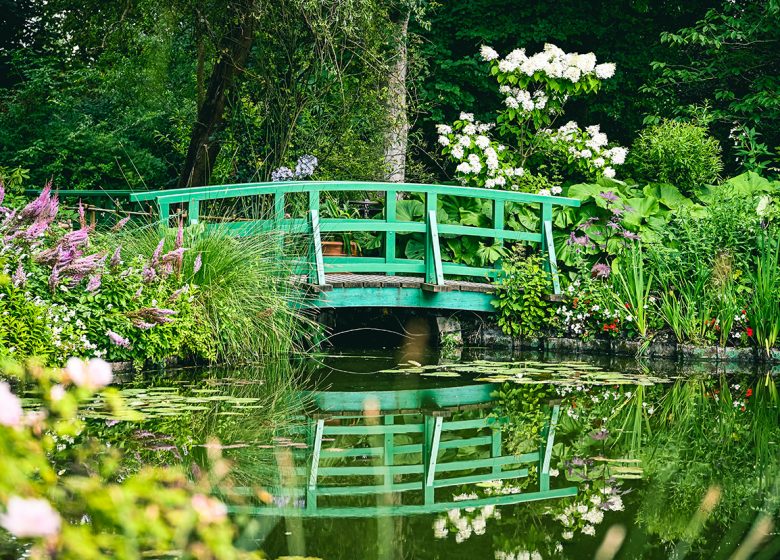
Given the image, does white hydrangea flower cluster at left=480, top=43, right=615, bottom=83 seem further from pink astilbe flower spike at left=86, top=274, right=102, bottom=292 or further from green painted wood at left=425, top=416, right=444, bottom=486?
green painted wood at left=425, top=416, right=444, bottom=486

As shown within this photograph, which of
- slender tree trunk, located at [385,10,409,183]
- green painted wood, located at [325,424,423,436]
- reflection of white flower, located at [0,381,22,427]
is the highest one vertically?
slender tree trunk, located at [385,10,409,183]

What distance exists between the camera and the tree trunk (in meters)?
11.3

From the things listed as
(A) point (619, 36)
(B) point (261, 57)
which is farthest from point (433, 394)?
(A) point (619, 36)

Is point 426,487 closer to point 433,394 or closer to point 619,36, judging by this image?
point 433,394

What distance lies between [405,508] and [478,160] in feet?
25.8

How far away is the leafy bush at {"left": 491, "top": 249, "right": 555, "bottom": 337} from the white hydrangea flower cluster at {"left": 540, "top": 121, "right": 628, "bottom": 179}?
2332 mm

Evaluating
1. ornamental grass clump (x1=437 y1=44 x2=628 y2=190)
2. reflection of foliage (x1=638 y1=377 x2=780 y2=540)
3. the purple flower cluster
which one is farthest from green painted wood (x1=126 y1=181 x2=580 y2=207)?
reflection of foliage (x1=638 y1=377 x2=780 y2=540)

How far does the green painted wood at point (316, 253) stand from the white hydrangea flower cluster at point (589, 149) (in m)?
4.09

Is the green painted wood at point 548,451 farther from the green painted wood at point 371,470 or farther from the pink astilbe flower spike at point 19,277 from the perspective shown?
the pink astilbe flower spike at point 19,277

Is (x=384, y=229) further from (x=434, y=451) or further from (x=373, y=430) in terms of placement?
(x=434, y=451)

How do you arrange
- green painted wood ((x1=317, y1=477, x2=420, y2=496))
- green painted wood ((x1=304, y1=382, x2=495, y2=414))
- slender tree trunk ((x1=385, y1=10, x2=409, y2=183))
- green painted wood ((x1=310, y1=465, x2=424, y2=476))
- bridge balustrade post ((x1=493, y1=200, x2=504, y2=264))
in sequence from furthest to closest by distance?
slender tree trunk ((x1=385, y1=10, x2=409, y2=183)) < bridge balustrade post ((x1=493, y1=200, x2=504, y2=264)) < green painted wood ((x1=304, y1=382, x2=495, y2=414)) < green painted wood ((x1=310, y1=465, x2=424, y2=476)) < green painted wood ((x1=317, y1=477, x2=420, y2=496))

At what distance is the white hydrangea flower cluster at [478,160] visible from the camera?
11195 millimetres

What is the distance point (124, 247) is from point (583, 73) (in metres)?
6.54

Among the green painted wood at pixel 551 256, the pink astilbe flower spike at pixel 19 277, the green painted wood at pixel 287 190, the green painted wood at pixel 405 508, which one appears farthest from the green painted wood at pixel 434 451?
the green painted wood at pixel 551 256
